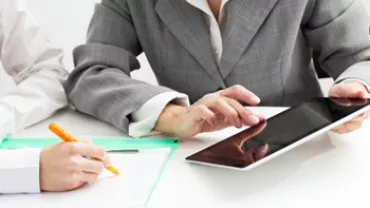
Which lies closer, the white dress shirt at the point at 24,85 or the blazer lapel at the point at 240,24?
the white dress shirt at the point at 24,85

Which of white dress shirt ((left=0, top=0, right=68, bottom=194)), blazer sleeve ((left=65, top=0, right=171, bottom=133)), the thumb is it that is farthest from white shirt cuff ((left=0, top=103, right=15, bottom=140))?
the thumb

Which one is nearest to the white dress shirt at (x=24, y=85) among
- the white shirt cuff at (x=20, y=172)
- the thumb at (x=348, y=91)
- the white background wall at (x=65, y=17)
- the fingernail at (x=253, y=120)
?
the white shirt cuff at (x=20, y=172)

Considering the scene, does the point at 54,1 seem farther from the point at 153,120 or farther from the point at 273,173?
the point at 273,173

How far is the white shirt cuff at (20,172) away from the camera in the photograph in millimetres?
652

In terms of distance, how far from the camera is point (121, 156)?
28.9 inches

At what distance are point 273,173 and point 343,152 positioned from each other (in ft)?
0.36

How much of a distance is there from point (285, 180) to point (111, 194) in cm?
19

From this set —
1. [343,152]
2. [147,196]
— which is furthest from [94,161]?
[343,152]

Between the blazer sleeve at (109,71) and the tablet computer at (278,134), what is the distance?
17 centimetres

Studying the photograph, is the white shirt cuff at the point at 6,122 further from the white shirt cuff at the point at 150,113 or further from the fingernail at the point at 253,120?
the fingernail at the point at 253,120

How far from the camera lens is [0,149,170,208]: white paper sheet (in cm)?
62

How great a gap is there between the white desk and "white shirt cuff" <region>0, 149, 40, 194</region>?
14cm

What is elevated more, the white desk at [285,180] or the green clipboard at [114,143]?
the white desk at [285,180]

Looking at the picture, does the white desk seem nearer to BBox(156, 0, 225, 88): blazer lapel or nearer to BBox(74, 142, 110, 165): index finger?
BBox(74, 142, 110, 165): index finger
